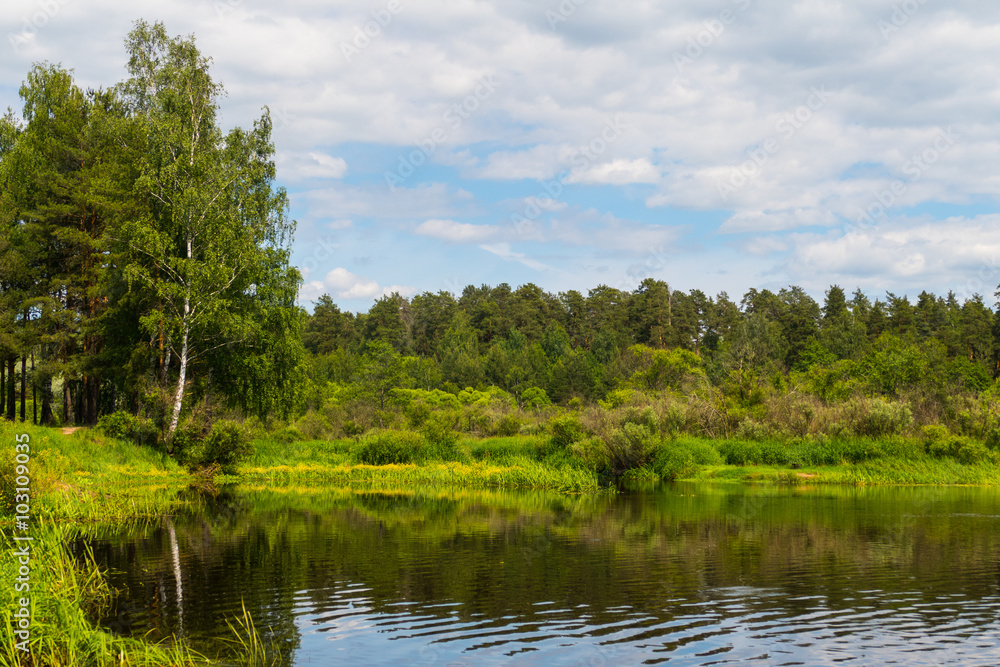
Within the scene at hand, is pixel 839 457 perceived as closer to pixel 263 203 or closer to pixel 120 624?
pixel 263 203

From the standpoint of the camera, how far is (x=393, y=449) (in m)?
43.8

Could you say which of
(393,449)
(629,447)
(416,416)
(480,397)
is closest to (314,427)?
(416,416)

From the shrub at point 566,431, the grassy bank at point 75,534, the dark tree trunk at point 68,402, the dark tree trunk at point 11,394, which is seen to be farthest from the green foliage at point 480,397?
the grassy bank at point 75,534

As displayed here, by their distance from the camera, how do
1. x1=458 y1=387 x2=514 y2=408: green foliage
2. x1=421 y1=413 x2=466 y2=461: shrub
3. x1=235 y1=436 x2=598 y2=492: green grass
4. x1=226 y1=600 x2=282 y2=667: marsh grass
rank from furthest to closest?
x1=458 y1=387 x2=514 y2=408: green foliage
x1=421 y1=413 x2=466 y2=461: shrub
x1=235 y1=436 x2=598 y2=492: green grass
x1=226 y1=600 x2=282 y2=667: marsh grass

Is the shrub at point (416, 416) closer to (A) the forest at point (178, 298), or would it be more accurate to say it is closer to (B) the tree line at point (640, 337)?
(A) the forest at point (178, 298)

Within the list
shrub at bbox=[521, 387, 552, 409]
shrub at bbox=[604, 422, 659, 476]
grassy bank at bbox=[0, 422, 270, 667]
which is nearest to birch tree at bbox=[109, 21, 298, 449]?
grassy bank at bbox=[0, 422, 270, 667]

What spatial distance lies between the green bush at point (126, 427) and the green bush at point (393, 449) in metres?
11.3

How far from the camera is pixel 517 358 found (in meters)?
102

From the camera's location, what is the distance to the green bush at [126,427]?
38.1 meters

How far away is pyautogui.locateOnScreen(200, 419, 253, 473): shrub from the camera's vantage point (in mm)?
36406

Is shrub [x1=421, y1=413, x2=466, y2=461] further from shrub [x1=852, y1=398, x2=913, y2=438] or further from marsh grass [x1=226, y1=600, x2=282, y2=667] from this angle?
marsh grass [x1=226, y1=600, x2=282, y2=667]

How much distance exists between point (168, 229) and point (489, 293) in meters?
111

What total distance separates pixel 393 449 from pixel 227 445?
9.71 metres

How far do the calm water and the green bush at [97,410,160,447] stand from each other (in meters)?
11.2
